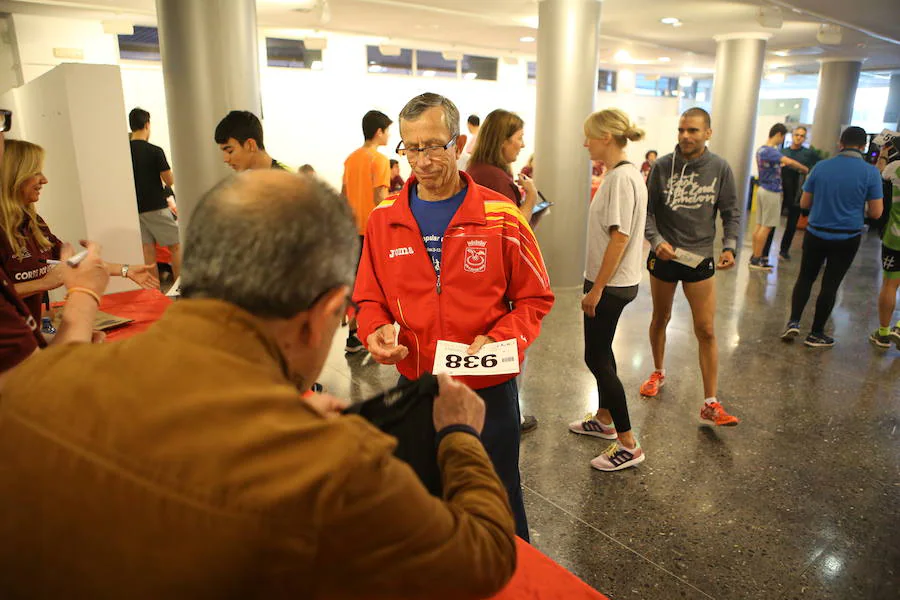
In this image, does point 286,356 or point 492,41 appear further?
point 492,41

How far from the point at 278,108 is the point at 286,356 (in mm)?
11280

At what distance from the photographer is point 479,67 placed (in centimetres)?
1353

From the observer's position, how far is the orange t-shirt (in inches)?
180

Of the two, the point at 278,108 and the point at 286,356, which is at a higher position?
the point at 278,108

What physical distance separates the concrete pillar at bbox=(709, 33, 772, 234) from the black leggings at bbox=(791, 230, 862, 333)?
500cm

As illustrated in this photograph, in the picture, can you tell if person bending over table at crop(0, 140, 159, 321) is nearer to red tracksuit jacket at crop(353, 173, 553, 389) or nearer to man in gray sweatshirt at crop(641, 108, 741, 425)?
red tracksuit jacket at crop(353, 173, 553, 389)

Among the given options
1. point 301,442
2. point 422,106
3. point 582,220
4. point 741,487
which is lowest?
point 741,487

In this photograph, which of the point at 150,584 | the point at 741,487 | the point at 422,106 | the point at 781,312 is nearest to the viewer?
the point at 150,584

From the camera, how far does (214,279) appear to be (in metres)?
0.74

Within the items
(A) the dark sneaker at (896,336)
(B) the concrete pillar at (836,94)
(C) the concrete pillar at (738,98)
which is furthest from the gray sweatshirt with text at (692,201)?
(B) the concrete pillar at (836,94)

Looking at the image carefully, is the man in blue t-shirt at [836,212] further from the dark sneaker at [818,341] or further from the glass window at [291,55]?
the glass window at [291,55]

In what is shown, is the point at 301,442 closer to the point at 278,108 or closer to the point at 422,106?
the point at 422,106

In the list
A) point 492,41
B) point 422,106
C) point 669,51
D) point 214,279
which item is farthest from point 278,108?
point 214,279

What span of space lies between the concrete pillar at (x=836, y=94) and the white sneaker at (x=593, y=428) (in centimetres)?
1283
